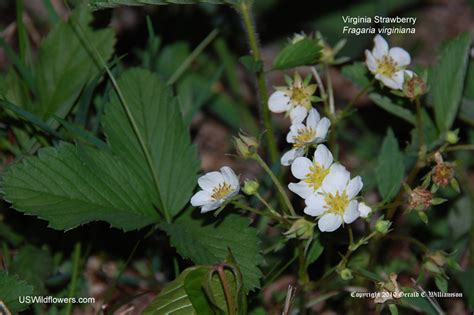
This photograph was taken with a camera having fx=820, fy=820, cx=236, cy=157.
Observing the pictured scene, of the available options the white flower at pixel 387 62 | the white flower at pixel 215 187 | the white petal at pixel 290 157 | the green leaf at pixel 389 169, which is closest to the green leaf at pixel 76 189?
the white flower at pixel 215 187

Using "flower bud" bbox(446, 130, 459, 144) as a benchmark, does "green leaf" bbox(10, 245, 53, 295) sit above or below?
below

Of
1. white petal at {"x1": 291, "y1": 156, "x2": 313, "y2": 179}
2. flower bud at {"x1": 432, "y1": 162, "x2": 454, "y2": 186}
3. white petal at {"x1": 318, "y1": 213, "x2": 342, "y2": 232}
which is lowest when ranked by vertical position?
flower bud at {"x1": 432, "y1": 162, "x2": 454, "y2": 186}

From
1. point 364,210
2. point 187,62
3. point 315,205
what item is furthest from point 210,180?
point 187,62

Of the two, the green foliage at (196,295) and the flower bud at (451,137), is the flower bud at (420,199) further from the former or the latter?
the green foliage at (196,295)

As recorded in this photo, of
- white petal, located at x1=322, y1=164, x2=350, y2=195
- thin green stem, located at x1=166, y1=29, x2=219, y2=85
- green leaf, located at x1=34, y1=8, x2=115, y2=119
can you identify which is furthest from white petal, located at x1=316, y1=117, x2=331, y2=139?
green leaf, located at x1=34, y1=8, x2=115, y2=119

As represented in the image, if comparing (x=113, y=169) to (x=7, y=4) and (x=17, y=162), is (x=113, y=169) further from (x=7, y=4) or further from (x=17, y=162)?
(x=7, y=4)

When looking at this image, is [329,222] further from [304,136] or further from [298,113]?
Answer: [298,113]

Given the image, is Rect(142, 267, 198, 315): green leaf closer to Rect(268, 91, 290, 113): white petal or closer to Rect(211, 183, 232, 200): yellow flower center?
Rect(211, 183, 232, 200): yellow flower center
